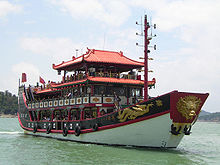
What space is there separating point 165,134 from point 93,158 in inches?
181

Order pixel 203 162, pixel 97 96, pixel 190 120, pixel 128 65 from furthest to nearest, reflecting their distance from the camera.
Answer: pixel 128 65 → pixel 97 96 → pixel 190 120 → pixel 203 162

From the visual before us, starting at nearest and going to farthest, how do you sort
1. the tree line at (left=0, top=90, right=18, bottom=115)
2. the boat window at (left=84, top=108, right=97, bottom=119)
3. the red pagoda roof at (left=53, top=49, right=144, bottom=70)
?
1. the boat window at (left=84, top=108, right=97, bottom=119)
2. the red pagoda roof at (left=53, top=49, right=144, bottom=70)
3. the tree line at (left=0, top=90, right=18, bottom=115)

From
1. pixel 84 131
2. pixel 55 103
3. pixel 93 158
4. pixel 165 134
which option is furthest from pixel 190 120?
pixel 55 103

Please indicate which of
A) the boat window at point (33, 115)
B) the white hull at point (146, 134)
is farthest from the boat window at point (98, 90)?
the boat window at point (33, 115)

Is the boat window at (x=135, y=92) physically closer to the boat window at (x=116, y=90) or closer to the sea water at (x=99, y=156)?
the boat window at (x=116, y=90)

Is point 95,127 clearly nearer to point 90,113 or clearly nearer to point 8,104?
point 90,113

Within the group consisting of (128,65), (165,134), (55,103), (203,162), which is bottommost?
(203,162)

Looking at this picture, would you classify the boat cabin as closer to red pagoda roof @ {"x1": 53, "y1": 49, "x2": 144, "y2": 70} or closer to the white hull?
red pagoda roof @ {"x1": 53, "y1": 49, "x2": 144, "y2": 70}

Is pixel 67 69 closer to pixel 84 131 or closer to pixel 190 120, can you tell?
pixel 84 131

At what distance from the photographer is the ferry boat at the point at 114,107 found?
62.3 ft

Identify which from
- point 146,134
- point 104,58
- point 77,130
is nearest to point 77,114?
point 77,130

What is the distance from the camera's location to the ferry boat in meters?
19.0

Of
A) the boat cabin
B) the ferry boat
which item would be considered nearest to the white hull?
the ferry boat

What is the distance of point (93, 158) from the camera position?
1791 centimetres
